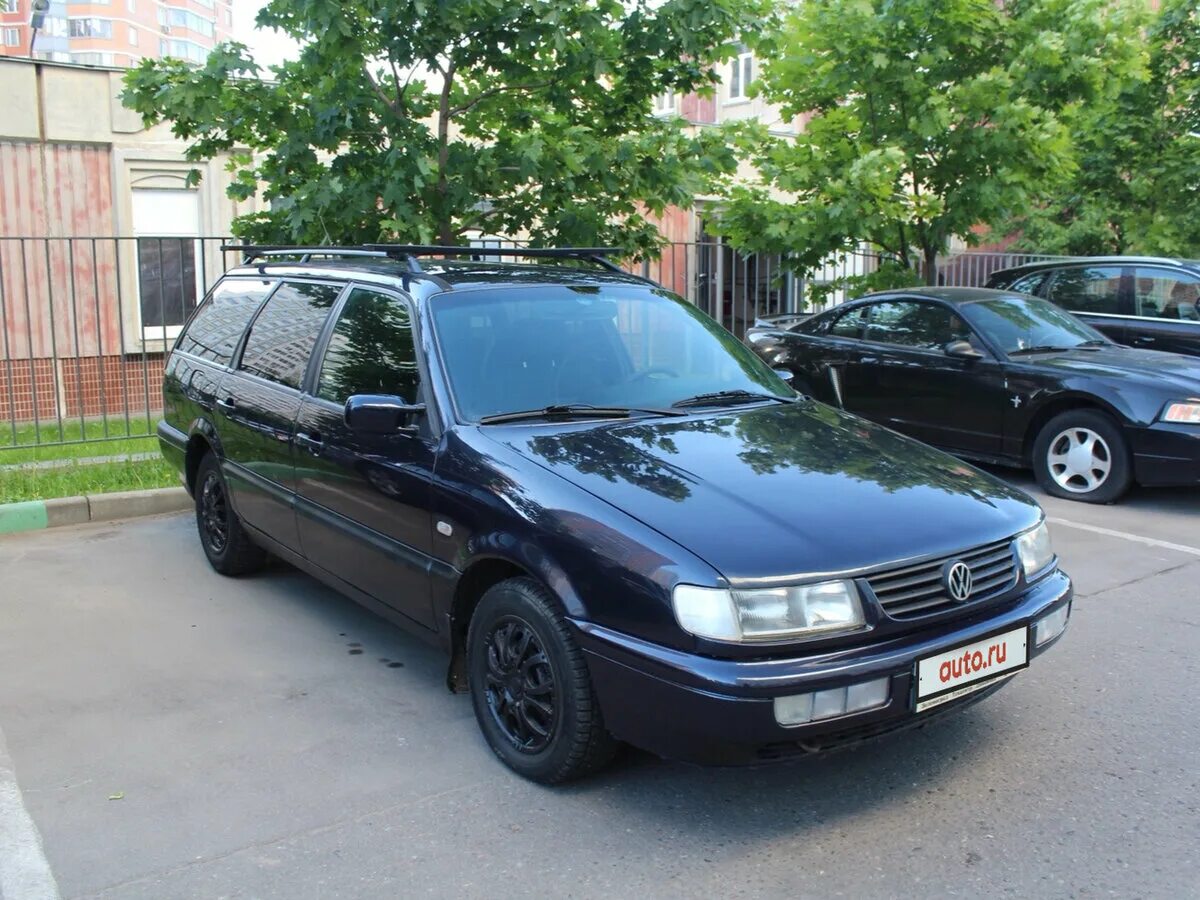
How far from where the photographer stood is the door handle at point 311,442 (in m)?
4.72

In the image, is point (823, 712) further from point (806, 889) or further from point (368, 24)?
point (368, 24)

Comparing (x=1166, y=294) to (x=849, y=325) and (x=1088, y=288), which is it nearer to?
(x=1088, y=288)

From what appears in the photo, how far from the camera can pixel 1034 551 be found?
3.73m

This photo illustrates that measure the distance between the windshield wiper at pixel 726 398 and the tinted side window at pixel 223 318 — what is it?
2.47 meters

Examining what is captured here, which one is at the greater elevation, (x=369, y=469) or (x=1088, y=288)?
(x=1088, y=288)

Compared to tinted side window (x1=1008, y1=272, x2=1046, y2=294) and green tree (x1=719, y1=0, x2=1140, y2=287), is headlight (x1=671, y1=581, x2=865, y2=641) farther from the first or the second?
tinted side window (x1=1008, y1=272, x2=1046, y2=294)

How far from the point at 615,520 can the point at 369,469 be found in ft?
4.62

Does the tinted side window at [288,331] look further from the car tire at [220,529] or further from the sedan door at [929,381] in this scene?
the sedan door at [929,381]

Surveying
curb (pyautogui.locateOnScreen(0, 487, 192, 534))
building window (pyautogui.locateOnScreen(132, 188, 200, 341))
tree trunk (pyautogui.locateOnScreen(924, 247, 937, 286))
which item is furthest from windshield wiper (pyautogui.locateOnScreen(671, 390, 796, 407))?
building window (pyautogui.locateOnScreen(132, 188, 200, 341))

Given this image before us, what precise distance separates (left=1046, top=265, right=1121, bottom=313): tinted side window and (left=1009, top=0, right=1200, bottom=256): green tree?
4305mm

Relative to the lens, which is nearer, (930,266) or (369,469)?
(369,469)

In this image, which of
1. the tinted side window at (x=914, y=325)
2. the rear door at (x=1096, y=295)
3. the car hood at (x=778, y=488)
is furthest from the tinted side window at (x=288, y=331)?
the rear door at (x=1096, y=295)

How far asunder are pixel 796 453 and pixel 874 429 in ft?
2.33

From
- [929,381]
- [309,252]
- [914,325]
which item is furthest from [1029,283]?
[309,252]
